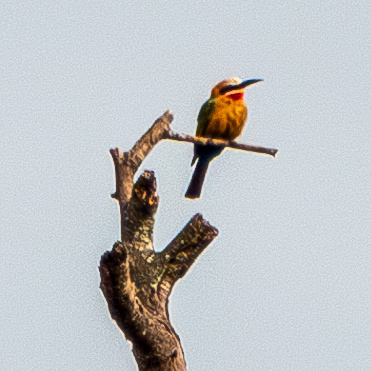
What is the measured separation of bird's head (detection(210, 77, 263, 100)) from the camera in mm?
11383

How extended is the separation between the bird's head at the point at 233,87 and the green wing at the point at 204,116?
0.63 ft

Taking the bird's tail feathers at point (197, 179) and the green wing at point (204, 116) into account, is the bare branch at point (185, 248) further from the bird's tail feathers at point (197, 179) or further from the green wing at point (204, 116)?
the bird's tail feathers at point (197, 179)

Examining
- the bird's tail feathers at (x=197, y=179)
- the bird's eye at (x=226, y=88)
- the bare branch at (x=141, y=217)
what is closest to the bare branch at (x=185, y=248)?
the bare branch at (x=141, y=217)

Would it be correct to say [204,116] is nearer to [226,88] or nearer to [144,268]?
[226,88]

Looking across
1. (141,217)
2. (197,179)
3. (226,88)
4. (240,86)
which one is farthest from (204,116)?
(141,217)

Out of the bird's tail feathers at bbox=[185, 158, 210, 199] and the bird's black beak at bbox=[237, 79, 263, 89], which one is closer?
the bird's black beak at bbox=[237, 79, 263, 89]

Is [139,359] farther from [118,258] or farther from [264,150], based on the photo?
[264,150]

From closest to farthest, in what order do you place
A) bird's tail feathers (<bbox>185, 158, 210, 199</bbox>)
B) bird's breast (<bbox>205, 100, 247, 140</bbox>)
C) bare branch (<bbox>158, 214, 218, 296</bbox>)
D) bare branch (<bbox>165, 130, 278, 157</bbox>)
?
bare branch (<bbox>158, 214, 218, 296</bbox>)
bare branch (<bbox>165, 130, 278, 157</bbox>)
bird's breast (<bbox>205, 100, 247, 140</bbox>)
bird's tail feathers (<bbox>185, 158, 210, 199</bbox>)

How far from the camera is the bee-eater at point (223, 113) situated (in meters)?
11.3

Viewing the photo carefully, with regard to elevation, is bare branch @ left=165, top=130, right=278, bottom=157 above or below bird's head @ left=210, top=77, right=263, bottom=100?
below

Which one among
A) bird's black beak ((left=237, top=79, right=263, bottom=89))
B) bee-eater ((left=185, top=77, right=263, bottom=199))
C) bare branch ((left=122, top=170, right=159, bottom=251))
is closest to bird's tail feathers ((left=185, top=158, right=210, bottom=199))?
bee-eater ((left=185, top=77, right=263, bottom=199))

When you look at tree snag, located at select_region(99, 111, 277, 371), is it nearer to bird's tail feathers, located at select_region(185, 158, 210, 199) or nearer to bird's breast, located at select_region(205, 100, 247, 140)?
bird's breast, located at select_region(205, 100, 247, 140)

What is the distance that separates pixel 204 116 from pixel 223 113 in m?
0.31

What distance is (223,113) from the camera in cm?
1131
